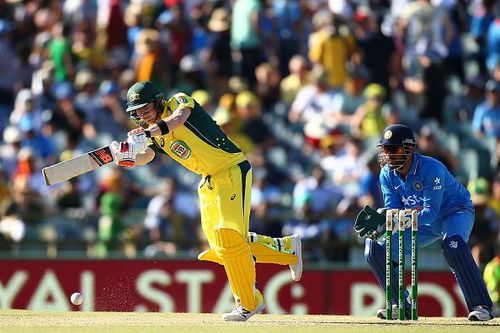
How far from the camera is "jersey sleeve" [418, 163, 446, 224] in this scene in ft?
36.3

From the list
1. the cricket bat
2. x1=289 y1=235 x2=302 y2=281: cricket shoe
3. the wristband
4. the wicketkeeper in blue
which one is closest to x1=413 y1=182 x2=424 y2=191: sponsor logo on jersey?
the wicketkeeper in blue

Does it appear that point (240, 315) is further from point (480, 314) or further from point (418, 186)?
point (480, 314)

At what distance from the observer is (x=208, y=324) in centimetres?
1096

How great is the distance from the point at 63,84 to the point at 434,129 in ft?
17.3

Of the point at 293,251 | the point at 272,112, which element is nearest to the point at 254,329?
the point at 293,251

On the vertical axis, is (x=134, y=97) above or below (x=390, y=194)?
above

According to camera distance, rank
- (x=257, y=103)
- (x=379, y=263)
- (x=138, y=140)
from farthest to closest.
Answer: (x=257, y=103)
(x=379, y=263)
(x=138, y=140)

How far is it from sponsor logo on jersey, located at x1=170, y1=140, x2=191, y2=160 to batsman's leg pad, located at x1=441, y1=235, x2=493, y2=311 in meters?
2.23

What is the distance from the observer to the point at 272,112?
18.7m

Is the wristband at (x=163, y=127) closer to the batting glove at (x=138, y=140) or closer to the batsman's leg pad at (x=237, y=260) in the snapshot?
the batting glove at (x=138, y=140)

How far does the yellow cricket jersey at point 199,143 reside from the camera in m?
11.3

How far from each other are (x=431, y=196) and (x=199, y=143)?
194cm

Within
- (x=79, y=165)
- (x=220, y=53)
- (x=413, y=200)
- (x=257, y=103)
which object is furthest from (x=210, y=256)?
(x=220, y=53)

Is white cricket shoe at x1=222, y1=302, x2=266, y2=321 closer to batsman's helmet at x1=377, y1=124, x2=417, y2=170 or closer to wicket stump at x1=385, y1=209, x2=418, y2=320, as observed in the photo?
wicket stump at x1=385, y1=209, x2=418, y2=320
